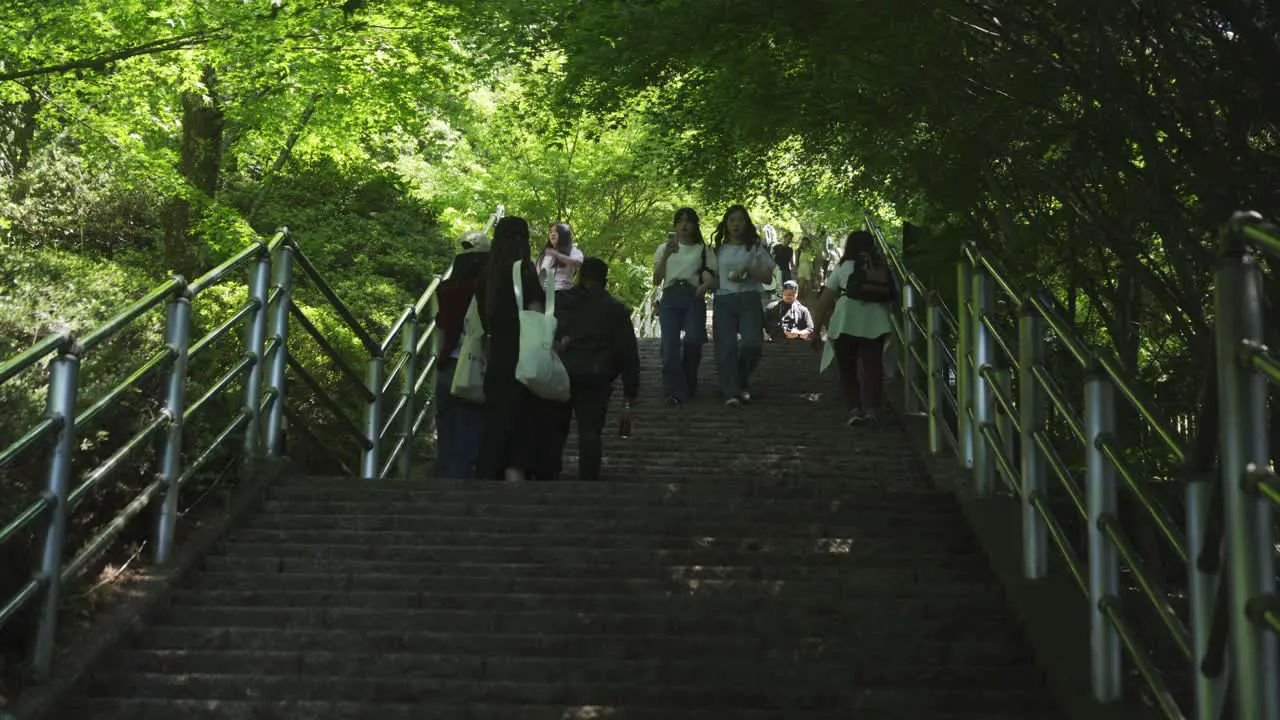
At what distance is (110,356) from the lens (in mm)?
6789

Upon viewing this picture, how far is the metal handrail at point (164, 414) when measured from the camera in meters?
4.97

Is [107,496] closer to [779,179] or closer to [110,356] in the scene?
[110,356]

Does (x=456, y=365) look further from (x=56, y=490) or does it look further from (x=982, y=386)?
(x=56, y=490)

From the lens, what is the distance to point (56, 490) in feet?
16.6

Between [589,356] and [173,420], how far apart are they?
323 centimetres

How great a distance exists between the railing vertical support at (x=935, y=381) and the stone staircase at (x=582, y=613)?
5.60 feet

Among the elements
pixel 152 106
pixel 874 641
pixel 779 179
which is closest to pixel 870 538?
pixel 874 641

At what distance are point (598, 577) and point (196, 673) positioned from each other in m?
1.58

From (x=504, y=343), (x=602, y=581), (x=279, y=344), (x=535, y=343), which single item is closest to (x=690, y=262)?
(x=504, y=343)

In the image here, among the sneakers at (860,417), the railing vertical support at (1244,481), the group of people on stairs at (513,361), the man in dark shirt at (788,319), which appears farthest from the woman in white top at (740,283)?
the railing vertical support at (1244,481)

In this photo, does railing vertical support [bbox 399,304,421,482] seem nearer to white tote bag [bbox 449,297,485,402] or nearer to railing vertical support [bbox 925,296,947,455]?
white tote bag [bbox 449,297,485,402]

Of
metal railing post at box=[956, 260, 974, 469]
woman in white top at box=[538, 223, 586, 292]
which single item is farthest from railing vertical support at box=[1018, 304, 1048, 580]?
woman in white top at box=[538, 223, 586, 292]

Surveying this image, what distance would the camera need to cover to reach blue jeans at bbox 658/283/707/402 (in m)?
12.8

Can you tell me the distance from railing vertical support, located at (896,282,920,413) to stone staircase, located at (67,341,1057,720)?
3.65 metres
